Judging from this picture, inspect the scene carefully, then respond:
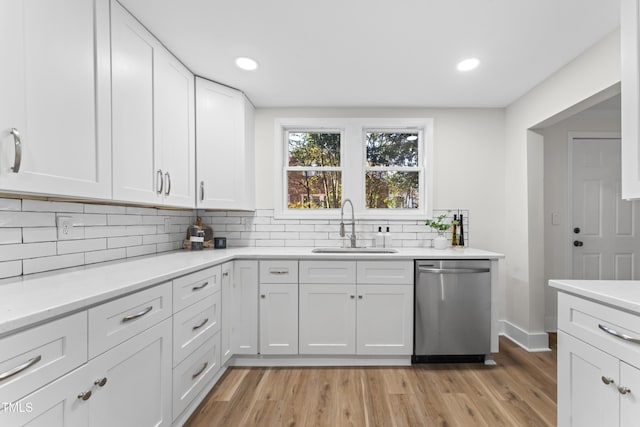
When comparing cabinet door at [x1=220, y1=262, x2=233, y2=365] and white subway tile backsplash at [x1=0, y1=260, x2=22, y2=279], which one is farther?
cabinet door at [x1=220, y1=262, x2=233, y2=365]

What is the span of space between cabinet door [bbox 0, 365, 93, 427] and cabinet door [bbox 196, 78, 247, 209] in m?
1.62

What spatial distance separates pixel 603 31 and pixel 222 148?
2765 millimetres

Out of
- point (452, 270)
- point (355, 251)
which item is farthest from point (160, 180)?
point (452, 270)

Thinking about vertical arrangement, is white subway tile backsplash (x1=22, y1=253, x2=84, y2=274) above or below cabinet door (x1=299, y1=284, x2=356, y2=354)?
above

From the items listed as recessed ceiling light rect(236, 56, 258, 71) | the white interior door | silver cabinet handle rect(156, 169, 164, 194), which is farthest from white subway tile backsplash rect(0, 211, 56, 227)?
the white interior door

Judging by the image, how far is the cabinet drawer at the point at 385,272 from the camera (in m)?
2.43

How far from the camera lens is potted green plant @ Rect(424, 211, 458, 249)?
2.85m

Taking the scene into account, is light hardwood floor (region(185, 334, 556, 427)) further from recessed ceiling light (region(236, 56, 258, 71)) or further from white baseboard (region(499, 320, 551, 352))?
recessed ceiling light (region(236, 56, 258, 71))

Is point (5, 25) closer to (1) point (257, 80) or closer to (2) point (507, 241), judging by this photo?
(1) point (257, 80)

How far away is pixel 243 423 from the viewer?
5.74 ft

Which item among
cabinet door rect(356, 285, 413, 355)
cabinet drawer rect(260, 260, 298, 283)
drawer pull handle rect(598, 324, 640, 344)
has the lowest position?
cabinet door rect(356, 285, 413, 355)

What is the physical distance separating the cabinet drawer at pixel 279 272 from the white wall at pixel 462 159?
836 millimetres

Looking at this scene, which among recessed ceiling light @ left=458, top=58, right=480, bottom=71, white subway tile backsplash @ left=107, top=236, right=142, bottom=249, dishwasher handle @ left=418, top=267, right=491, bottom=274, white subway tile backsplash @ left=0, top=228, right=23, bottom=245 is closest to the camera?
white subway tile backsplash @ left=0, top=228, right=23, bottom=245

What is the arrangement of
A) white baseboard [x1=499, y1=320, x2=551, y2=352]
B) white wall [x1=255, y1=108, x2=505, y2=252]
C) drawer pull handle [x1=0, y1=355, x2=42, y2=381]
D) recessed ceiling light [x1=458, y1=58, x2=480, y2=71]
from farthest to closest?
white wall [x1=255, y1=108, x2=505, y2=252] → white baseboard [x1=499, y1=320, x2=551, y2=352] → recessed ceiling light [x1=458, y1=58, x2=480, y2=71] → drawer pull handle [x1=0, y1=355, x2=42, y2=381]
